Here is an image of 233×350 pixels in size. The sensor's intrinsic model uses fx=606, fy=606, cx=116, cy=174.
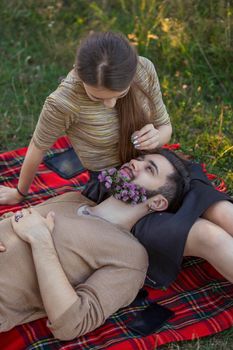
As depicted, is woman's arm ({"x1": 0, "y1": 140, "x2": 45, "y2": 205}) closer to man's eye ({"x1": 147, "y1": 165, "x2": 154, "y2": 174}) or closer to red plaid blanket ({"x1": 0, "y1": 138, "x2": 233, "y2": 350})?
red plaid blanket ({"x1": 0, "y1": 138, "x2": 233, "y2": 350})

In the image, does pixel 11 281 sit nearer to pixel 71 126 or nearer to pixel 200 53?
pixel 71 126

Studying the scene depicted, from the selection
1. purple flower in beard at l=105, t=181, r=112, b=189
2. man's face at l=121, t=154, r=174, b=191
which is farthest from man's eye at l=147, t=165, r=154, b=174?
purple flower in beard at l=105, t=181, r=112, b=189

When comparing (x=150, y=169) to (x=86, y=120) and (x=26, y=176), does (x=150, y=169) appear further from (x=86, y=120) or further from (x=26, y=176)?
(x=26, y=176)

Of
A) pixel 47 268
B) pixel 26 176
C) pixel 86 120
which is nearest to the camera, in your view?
pixel 47 268

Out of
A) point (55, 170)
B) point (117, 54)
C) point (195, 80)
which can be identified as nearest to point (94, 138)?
point (117, 54)

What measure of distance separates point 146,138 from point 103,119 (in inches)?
11.7

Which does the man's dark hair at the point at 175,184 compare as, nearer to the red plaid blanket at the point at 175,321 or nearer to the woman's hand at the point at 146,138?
the woman's hand at the point at 146,138

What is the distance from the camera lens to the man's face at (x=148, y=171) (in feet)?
11.2

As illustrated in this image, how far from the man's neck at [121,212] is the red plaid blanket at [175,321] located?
450 millimetres

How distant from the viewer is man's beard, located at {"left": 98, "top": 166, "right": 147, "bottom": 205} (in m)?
3.34

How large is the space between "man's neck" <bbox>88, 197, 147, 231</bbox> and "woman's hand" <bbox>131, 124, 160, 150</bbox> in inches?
13.8

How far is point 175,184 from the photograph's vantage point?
3500 mm

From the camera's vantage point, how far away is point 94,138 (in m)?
3.69

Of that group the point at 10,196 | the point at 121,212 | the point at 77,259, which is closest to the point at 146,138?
the point at 121,212
